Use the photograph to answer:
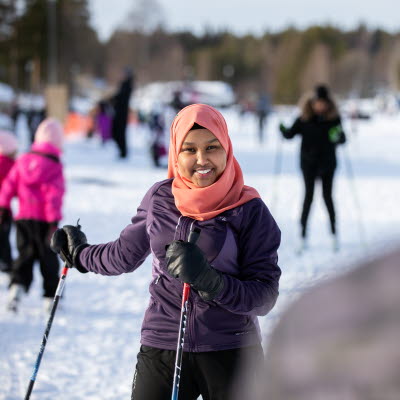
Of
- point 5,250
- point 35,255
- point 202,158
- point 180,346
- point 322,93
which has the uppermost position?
point 322,93

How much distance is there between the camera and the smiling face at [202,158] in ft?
7.07

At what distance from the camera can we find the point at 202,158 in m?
2.15

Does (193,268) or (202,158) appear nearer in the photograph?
(193,268)

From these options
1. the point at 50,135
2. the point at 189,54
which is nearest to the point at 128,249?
the point at 50,135

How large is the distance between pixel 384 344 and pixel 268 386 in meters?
0.12

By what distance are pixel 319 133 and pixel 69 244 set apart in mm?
4548

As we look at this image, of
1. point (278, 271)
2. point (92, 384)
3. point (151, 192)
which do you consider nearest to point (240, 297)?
point (278, 271)

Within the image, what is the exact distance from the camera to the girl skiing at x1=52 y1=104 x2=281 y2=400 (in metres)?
2.07

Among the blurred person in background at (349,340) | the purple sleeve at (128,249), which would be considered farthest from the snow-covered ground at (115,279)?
the purple sleeve at (128,249)

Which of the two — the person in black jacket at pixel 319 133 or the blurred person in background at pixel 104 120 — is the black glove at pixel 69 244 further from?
the blurred person in background at pixel 104 120

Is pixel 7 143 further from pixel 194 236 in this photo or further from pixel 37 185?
pixel 194 236

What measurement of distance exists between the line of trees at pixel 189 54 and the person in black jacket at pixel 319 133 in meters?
59.2

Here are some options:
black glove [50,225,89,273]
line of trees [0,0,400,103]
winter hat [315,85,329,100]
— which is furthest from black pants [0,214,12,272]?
line of trees [0,0,400,103]

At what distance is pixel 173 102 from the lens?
57.8 ft
